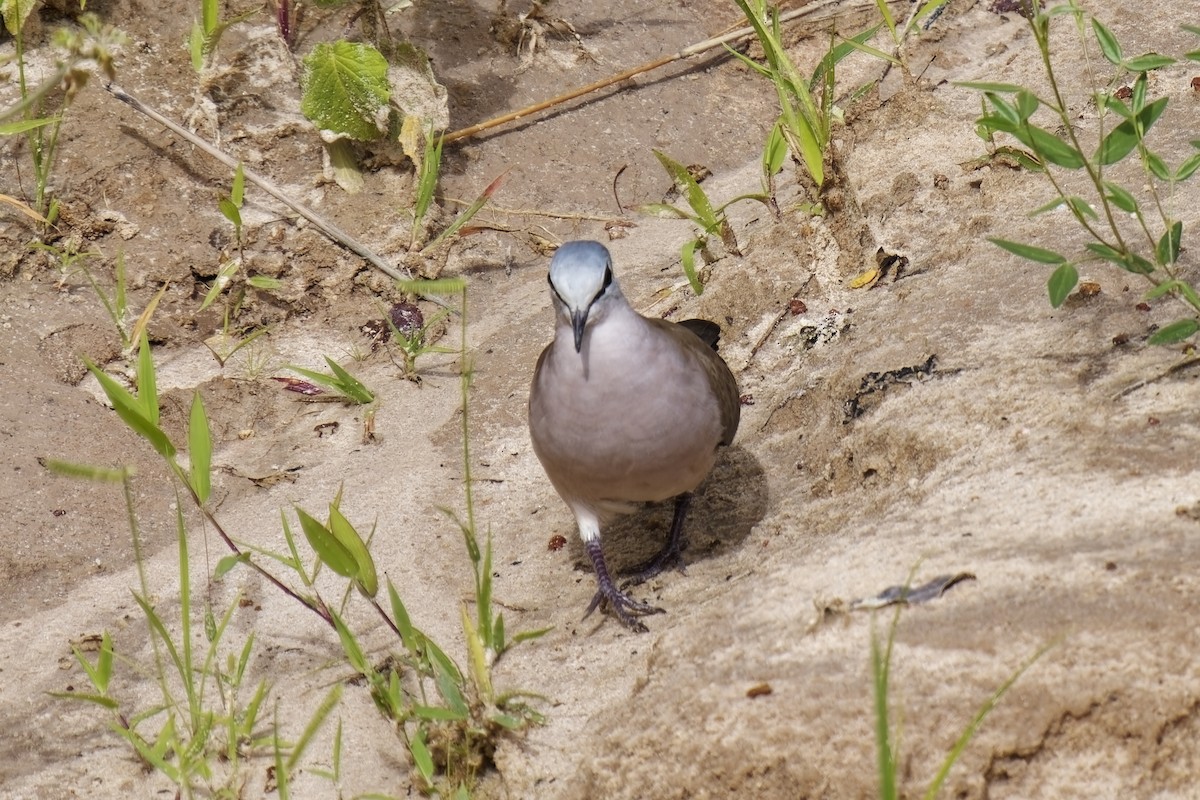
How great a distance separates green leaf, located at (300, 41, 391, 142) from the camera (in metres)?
4.86

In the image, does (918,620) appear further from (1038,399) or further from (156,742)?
(156,742)

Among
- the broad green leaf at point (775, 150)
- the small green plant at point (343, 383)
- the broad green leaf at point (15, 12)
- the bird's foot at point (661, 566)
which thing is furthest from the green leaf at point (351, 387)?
the broad green leaf at point (15, 12)

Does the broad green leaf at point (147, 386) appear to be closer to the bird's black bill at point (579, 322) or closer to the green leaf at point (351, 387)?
the bird's black bill at point (579, 322)

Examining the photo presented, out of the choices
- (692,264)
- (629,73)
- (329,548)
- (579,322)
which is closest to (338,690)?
(329,548)

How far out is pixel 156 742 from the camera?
8.71ft

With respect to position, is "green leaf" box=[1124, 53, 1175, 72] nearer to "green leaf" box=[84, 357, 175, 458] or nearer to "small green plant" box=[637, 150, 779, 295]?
"small green plant" box=[637, 150, 779, 295]

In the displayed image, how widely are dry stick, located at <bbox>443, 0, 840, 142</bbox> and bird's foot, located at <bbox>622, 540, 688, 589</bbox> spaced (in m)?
2.56

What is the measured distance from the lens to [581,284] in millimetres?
2947

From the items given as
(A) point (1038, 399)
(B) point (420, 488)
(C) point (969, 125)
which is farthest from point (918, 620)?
(C) point (969, 125)

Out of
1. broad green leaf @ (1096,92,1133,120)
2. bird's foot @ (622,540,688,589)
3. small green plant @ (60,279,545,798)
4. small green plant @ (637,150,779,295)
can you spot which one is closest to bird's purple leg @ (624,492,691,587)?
bird's foot @ (622,540,688,589)

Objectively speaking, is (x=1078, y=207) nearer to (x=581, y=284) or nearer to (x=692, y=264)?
(x=581, y=284)

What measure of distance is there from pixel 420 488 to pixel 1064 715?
228 centimetres

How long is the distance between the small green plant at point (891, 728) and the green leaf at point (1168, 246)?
1.06 m

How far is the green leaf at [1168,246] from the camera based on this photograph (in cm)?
269
